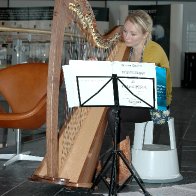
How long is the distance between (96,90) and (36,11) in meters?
10.3

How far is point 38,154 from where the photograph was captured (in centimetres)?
462

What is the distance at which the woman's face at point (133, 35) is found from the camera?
3.17m

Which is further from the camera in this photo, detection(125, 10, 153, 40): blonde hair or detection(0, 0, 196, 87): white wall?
detection(0, 0, 196, 87): white wall

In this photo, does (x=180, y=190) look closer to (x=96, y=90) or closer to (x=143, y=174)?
(x=143, y=174)

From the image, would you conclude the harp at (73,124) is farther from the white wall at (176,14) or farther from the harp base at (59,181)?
the white wall at (176,14)

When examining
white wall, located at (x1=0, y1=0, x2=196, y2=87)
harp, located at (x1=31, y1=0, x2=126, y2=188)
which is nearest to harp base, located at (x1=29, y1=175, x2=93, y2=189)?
harp, located at (x1=31, y1=0, x2=126, y2=188)

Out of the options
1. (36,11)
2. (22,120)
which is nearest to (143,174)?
(22,120)

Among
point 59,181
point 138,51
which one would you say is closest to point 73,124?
point 59,181

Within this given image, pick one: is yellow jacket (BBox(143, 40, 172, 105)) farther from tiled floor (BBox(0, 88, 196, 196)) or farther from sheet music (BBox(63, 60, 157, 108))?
tiled floor (BBox(0, 88, 196, 196))

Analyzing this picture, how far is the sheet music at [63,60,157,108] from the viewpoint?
2.60m

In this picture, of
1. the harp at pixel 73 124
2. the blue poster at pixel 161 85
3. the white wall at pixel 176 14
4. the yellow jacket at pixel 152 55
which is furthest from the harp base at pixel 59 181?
the white wall at pixel 176 14

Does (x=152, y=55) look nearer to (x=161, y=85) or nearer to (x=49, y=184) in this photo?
(x=161, y=85)

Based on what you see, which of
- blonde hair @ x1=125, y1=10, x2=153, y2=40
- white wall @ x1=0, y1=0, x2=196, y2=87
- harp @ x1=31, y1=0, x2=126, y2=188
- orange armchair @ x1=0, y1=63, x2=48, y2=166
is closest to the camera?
harp @ x1=31, y1=0, x2=126, y2=188

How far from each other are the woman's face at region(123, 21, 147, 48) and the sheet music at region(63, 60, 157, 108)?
623 millimetres
